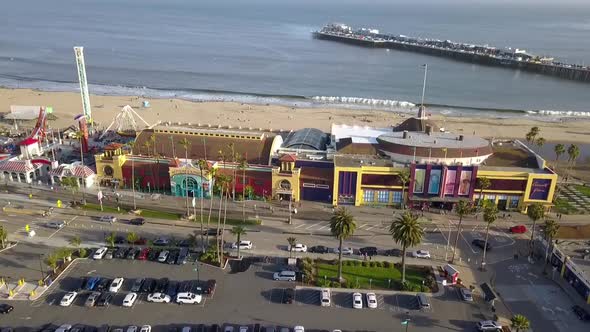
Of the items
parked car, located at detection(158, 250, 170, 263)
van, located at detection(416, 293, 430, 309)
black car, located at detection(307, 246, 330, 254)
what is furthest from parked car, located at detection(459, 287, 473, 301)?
parked car, located at detection(158, 250, 170, 263)

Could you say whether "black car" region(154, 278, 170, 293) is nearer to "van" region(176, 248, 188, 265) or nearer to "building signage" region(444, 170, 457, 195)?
"van" region(176, 248, 188, 265)

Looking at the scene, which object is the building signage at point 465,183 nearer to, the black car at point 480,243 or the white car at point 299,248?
the black car at point 480,243

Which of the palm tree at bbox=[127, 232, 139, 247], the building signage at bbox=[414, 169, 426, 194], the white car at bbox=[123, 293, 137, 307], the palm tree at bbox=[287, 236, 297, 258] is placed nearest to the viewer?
the white car at bbox=[123, 293, 137, 307]

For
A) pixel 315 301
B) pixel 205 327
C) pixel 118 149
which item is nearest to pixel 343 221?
pixel 315 301

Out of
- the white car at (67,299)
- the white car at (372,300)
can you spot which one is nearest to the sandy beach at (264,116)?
the white car at (372,300)

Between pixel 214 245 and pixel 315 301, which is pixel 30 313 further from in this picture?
pixel 315 301

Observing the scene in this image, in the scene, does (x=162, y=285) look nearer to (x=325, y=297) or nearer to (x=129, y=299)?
(x=129, y=299)
